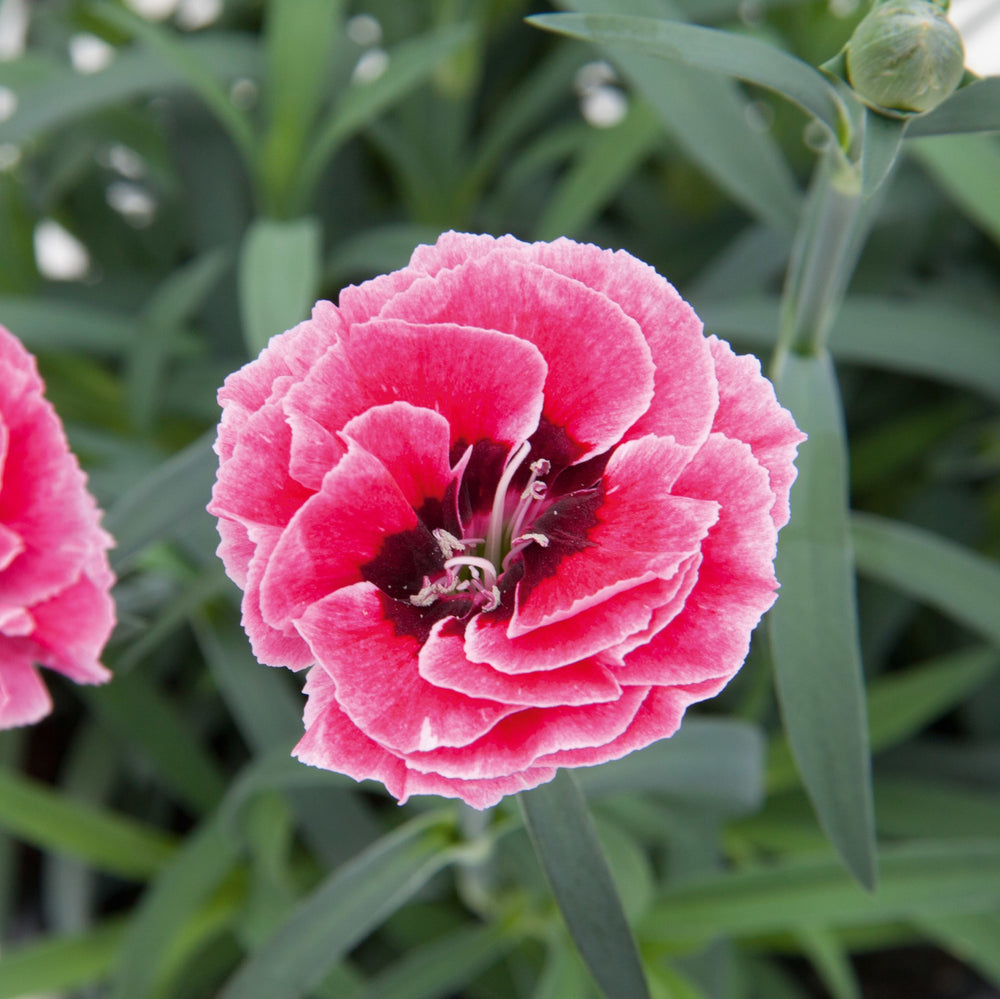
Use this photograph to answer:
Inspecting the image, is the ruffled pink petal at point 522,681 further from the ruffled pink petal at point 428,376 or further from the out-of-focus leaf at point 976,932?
the out-of-focus leaf at point 976,932

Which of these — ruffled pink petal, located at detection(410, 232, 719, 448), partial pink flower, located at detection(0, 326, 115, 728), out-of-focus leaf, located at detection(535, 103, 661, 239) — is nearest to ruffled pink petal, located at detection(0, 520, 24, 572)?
partial pink flower, located at detection(0, 326, 115, 728)

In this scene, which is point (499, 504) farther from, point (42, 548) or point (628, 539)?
point (42, 548)

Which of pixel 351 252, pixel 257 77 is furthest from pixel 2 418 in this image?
pixel 257 77

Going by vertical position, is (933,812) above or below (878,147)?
below

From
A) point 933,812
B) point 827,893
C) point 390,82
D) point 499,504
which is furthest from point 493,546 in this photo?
point 933,812

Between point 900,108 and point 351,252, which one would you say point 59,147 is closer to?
point 351,252
